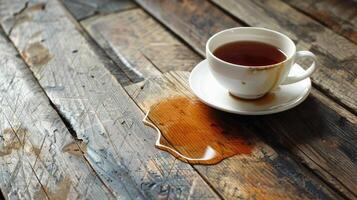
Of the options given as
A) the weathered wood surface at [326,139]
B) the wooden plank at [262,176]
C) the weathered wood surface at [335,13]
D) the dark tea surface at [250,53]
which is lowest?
the wooden plank at [262,176]

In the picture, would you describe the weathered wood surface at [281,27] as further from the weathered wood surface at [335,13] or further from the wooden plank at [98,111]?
the wooden plank at [98,111]

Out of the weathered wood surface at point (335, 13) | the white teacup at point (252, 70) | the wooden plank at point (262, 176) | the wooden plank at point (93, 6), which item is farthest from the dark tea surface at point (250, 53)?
the wooden plank at point (93, 6)

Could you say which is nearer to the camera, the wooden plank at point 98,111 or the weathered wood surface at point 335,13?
the wooden plank at point 98,111

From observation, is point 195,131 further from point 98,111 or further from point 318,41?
point 318,41

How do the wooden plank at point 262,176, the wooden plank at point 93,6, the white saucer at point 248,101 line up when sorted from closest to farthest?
the wooden plank at point 262,176 → the white saucer at point 248,101 → the wooden plank at point 93,6

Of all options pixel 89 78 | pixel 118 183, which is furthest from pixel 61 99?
pixel 118 183

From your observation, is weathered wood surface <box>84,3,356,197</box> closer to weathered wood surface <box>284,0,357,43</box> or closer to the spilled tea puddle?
the spilled tea puddle

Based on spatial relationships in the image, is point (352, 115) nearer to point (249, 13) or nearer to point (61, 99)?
point (249, 13)

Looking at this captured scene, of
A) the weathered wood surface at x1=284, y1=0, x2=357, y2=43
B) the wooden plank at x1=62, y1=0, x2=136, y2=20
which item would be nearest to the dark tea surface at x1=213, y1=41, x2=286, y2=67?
the weathered wood surface at x1=284, y1=0, x2=357, y2=43
